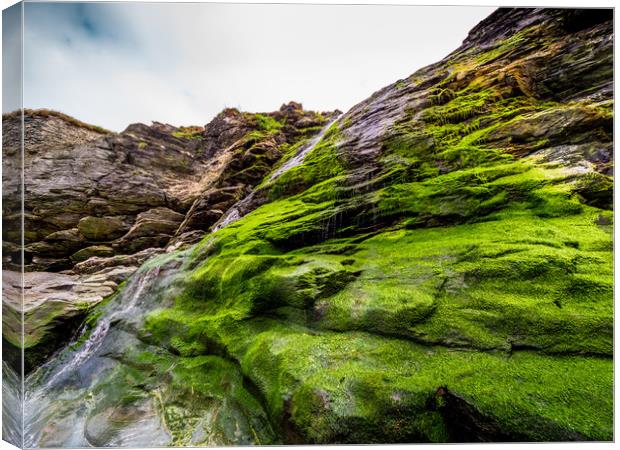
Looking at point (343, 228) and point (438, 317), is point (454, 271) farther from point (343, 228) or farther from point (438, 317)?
point (343, 228)

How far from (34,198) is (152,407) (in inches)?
608

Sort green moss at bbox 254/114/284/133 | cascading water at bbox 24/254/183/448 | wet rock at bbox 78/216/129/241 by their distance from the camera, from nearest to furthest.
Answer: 1. cascading water at bbox 24/254/183/448
2. wet rock at bbox 78/216/129/241
3. green moss at bbox 254/114/284/133

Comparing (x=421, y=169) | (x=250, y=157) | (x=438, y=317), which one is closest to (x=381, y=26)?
(x=421, y=169)

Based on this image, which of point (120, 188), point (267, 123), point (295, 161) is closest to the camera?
point (295, 161)

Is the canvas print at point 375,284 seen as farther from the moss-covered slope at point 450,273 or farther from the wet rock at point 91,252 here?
the wet rock at point 91,252

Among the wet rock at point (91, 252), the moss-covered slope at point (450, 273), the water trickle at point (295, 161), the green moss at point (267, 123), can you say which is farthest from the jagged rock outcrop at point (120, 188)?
the moss-covered slope at point (450, 273)

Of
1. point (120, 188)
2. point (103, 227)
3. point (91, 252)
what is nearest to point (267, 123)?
point (120, 188)

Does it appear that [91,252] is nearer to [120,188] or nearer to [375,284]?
[120,188]

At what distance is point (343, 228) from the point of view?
7559mm

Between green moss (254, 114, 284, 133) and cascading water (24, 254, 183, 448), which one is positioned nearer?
cascading water (24, 254, 183, 448)

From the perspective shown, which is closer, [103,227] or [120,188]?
[103,227]

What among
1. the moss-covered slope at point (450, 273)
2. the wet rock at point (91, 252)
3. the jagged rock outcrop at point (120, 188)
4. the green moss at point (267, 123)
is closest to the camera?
the moss-covered slope at point (450, 273)

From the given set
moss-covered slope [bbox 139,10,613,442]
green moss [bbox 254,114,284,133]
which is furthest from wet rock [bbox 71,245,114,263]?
green moss [bbox 254,114,284,133]

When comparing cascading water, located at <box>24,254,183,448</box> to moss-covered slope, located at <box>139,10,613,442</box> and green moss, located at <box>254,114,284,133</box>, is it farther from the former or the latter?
green moss, located at <box>254,114,284,133</box>
